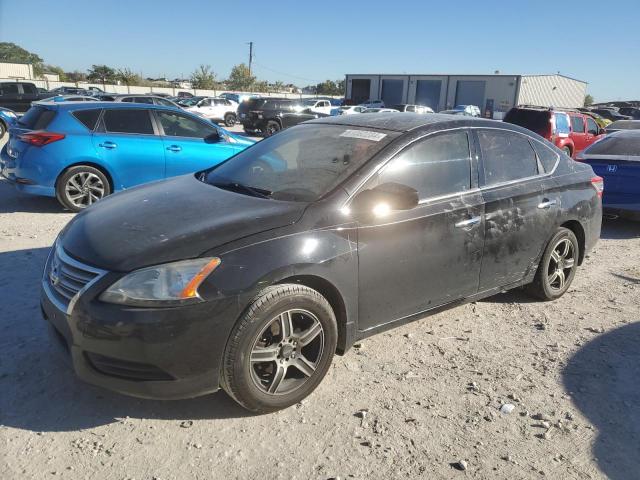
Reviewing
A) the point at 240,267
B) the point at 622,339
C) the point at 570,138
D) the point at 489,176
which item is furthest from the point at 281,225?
the point at 570,138

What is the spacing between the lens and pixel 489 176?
388 cm

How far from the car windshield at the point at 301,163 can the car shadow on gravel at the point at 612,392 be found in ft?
6.55

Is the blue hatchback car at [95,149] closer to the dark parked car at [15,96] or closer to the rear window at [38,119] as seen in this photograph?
the rear window at [38,119]

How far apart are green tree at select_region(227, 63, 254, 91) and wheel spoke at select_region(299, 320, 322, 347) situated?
80429 millimetres

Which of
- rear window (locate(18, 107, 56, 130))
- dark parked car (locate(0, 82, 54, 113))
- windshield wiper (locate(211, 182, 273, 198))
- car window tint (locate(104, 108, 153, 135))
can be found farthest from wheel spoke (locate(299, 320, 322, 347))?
dark parked car (locate(0, 82, 54, 113))

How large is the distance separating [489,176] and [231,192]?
194 cm

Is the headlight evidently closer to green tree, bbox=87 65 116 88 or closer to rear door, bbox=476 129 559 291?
rear door, bbox=476 129 559 291

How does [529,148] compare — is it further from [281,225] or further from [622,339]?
[281,225]

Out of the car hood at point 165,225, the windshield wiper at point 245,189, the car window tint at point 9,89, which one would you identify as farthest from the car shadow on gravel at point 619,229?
the car window tint at point 9,89

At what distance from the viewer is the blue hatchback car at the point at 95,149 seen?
6.78m

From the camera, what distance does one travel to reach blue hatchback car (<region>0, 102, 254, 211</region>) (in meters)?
6.78

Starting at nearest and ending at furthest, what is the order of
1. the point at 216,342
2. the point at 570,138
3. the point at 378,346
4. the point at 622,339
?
1. the point at 216,342
2. the point at 378,346
3. the point at 622,339
4. the point at 570,138

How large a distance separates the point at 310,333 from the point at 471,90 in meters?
54.6

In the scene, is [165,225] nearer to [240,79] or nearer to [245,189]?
[245,189]
